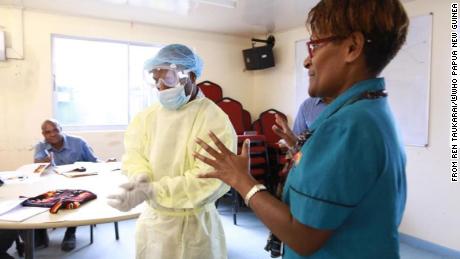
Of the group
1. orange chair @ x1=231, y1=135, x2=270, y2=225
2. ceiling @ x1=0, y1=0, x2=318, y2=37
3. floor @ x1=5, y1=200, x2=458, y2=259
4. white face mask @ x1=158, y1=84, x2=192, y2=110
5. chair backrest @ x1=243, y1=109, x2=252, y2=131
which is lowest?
floor @ x1=5, y1=200, x2=458, y2=259

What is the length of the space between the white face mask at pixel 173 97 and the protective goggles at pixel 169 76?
4cm

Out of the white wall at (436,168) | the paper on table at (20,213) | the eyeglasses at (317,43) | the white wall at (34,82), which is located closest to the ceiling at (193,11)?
the white wall at (34,82)

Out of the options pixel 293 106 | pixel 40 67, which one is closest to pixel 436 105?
pixel 293 106

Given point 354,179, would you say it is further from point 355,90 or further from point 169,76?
point 169,76

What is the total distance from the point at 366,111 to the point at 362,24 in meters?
0.18

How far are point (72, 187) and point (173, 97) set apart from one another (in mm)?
1133

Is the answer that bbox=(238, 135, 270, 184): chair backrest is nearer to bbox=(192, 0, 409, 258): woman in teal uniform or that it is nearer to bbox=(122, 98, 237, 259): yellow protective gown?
A: bbox=(122, 98, 237, 259): yellow protective gown

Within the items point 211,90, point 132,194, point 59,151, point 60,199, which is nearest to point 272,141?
point 211,90

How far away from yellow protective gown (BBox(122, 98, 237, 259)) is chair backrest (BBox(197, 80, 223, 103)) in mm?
3447

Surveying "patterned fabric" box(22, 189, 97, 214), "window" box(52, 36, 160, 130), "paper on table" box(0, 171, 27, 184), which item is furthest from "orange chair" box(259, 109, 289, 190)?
"paper on table" box(0, 171, 27, 184)

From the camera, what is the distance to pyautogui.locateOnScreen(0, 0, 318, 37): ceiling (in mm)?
3410

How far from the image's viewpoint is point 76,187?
2.08m

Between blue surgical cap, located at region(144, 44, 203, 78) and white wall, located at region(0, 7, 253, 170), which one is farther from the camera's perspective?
white wall, located at region(0, 7, 253, 170)

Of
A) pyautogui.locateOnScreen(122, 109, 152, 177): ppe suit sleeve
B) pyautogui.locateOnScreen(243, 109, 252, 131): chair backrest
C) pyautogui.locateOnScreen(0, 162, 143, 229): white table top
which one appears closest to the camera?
pyautogui.locateOnScreen(122, 109, 152, 177): ppe suit sleeve
